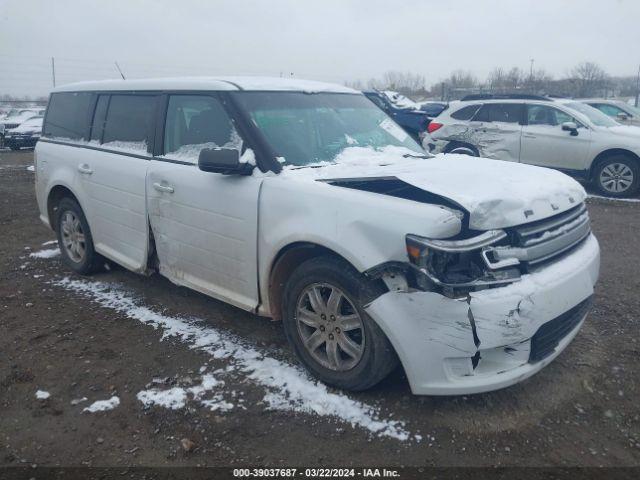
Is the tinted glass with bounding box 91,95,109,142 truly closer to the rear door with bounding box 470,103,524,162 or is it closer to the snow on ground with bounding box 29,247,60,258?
the snow on ground with bounding box 29,247,60,258

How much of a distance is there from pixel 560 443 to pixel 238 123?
8.96 ft

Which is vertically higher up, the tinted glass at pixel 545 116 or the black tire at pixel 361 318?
the tinted glass at pixel 545 116

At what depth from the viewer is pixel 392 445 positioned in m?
2.69

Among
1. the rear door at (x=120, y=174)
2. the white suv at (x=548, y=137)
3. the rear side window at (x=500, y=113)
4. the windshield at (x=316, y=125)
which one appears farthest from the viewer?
the rear side window at (x=500, y=113)

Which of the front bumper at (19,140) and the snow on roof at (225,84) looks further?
the front bumper at (19,140)

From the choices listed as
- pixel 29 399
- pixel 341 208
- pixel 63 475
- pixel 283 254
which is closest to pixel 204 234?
pixel 283 254

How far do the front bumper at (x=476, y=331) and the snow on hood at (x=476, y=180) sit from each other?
36cm

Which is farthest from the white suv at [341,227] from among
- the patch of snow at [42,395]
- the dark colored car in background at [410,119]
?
the dark colored car in background at [410,119]

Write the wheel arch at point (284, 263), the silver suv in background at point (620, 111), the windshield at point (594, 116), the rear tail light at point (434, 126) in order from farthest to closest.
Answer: the silver suv in background at point (620, 111), the rear tail light at point (434, 126), the windshield at point (594, 116), the wheel arch at point (284, 263)

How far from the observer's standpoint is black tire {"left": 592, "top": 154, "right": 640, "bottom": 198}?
354 inches

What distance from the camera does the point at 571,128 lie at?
939 centimetres

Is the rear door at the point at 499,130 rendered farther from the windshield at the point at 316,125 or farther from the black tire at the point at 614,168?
the windshield at the point at 316,125

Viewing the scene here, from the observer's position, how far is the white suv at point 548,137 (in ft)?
29.9

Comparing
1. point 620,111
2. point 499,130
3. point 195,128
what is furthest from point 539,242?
point 620,111
